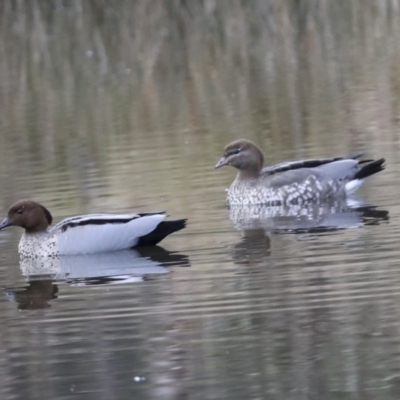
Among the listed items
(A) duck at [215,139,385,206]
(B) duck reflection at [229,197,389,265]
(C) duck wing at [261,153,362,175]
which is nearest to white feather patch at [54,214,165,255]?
(B) duck reflection at [229,197,389,265]

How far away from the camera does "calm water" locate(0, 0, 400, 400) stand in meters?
6.72

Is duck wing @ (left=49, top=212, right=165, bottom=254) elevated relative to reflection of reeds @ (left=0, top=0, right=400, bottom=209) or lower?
lower

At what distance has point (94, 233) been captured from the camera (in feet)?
33.9

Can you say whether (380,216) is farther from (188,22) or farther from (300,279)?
(188,22)

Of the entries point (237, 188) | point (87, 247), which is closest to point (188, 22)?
point (237, 188)

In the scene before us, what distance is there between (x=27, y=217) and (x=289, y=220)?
7.67ft

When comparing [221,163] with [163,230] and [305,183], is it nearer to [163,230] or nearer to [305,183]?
[305,183]

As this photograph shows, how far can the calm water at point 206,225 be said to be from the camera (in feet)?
22.1

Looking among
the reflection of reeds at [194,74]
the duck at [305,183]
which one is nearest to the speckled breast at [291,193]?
the duck at [305,183]

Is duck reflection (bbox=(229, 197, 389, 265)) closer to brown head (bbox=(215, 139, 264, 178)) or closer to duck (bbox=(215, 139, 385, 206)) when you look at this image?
duck (bbox=(215, 139, 385, 206))

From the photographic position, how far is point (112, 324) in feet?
25.4

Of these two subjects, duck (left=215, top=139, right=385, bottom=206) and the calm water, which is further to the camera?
duck (left=215, top=139, right=385, bottom=206)

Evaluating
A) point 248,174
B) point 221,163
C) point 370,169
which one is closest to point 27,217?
point 221,163

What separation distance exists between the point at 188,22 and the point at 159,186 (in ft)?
57.5
